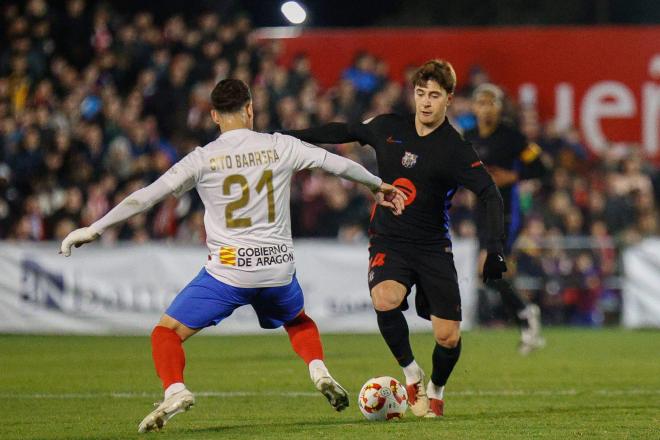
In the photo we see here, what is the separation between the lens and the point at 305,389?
10391 mm

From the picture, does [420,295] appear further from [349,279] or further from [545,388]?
[349,279]

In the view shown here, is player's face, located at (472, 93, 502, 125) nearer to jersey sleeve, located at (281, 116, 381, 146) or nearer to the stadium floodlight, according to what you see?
jersey sleeve, located at (281, 116, 381, 146)

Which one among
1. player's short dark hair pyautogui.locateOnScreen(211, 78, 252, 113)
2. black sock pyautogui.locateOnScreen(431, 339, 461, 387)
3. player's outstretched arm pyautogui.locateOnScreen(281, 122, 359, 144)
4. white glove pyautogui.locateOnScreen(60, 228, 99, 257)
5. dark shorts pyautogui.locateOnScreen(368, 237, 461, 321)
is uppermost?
player's short dark hair pyautogui.locateOnScreen(211, 78, 252, 113)

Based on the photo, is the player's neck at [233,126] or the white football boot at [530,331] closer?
the player's neck at [233,126]

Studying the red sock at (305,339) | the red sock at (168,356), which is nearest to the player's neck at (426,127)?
the red sock at (305,339)

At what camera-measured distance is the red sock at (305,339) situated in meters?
7.93

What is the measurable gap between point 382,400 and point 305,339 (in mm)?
690

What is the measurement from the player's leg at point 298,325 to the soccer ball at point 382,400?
1.55ft

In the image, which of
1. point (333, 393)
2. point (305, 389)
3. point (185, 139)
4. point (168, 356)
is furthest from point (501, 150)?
point (185, 139)

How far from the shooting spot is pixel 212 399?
962 centimetres

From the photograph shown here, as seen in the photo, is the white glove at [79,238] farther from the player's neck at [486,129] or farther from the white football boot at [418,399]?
the player's neck at [486,129]

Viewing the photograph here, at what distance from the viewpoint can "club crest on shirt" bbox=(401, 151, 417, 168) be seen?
8438 mm

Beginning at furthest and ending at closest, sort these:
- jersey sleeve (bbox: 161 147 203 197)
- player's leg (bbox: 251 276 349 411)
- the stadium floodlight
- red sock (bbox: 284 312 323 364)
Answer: the stadium floodlight < red sock (bbox: 284 312 323 364) < player's leg (bbox: 251 276 349 411) < jersey sleeve (bbox: 161 147 203 197)

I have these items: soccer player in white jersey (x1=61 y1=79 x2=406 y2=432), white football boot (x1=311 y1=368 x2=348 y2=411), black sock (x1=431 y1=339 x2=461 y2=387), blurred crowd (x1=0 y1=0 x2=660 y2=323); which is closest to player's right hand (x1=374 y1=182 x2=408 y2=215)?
soccer player in white jersey (x1=61 y1=79 x2=406 y2=432)
